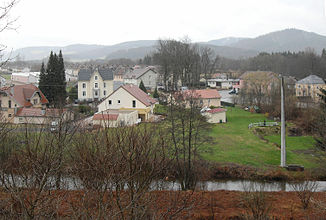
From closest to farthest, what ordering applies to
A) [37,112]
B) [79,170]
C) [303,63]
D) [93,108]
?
[79,170]
[37,112]
[93,108]
[303,63]

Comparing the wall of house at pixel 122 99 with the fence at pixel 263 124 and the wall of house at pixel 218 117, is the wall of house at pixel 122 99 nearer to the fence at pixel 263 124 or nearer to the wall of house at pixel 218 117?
the wall of house at pixel 218 117

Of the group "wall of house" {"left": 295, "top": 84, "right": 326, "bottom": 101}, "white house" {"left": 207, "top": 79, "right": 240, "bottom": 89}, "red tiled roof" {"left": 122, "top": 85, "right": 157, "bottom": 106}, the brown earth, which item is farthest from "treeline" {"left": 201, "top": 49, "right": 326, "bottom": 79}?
the brown earth

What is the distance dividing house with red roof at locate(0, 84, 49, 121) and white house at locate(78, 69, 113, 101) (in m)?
9.55

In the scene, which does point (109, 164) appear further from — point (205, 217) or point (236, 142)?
point (236, 142)

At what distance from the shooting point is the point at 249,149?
2339cm

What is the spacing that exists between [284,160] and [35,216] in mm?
17211

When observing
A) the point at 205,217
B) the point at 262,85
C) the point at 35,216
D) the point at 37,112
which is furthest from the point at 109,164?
the point at 262,85

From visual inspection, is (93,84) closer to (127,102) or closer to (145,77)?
(127,102)

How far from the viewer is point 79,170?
798 cm

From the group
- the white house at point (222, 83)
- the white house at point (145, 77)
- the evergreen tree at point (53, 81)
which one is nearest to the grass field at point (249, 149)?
the evergreen tree at point (53, 81)

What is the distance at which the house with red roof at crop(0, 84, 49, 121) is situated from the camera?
99.1 ft

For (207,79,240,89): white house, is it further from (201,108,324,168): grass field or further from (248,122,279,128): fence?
(201,108,324,168): grass field

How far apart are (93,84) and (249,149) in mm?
28195

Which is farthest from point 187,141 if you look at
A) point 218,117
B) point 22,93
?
point 22,93
